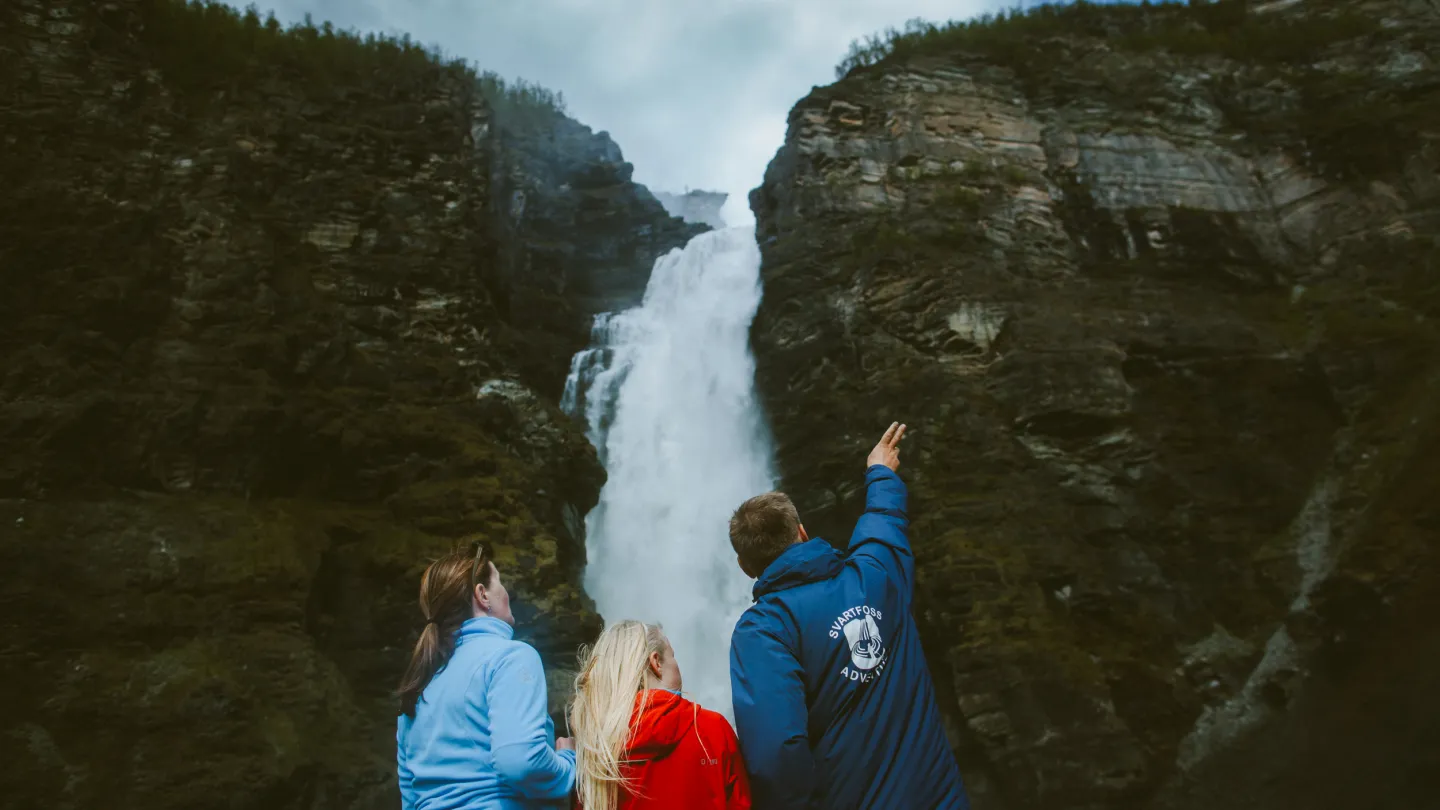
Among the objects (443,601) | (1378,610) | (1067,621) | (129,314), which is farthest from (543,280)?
(443,601)

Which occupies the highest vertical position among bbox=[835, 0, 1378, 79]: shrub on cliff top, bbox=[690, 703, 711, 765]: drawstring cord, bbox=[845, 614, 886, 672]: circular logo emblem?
bbox=[835, 0, 1378, 79]: shrub on cliff top

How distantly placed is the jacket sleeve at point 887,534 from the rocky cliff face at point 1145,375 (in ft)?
38.1

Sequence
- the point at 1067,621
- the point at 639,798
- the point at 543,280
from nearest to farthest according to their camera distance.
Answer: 1. the point at 639,798
2. the point at 1067,621
3. the point at 543,280

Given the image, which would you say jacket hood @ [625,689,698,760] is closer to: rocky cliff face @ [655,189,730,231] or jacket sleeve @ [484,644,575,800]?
jacket sleeve @ [484,644,575,800]

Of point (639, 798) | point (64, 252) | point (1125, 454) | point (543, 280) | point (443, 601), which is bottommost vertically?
point (639, 798)

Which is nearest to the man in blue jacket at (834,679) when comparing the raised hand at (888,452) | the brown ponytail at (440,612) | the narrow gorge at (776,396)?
the raised hand at (888,452)

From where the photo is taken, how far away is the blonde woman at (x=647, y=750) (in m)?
3.01

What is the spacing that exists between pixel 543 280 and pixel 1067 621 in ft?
55.2

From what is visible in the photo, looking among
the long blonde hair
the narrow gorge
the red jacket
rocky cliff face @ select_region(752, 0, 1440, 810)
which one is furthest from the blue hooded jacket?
rocky cliff face @ select_region(752, 0, 1440, 810)

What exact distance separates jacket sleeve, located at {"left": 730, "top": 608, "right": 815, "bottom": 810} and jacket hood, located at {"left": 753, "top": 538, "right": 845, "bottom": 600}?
237 millimetres

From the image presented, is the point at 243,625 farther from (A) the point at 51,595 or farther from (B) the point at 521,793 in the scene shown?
(B) the point at 521,793

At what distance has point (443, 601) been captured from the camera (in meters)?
3.54

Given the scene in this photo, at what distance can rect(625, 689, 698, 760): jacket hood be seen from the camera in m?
3.03

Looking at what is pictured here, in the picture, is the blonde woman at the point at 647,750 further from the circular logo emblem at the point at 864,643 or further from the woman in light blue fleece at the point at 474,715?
the circular logo emblem at the point at 864,643
